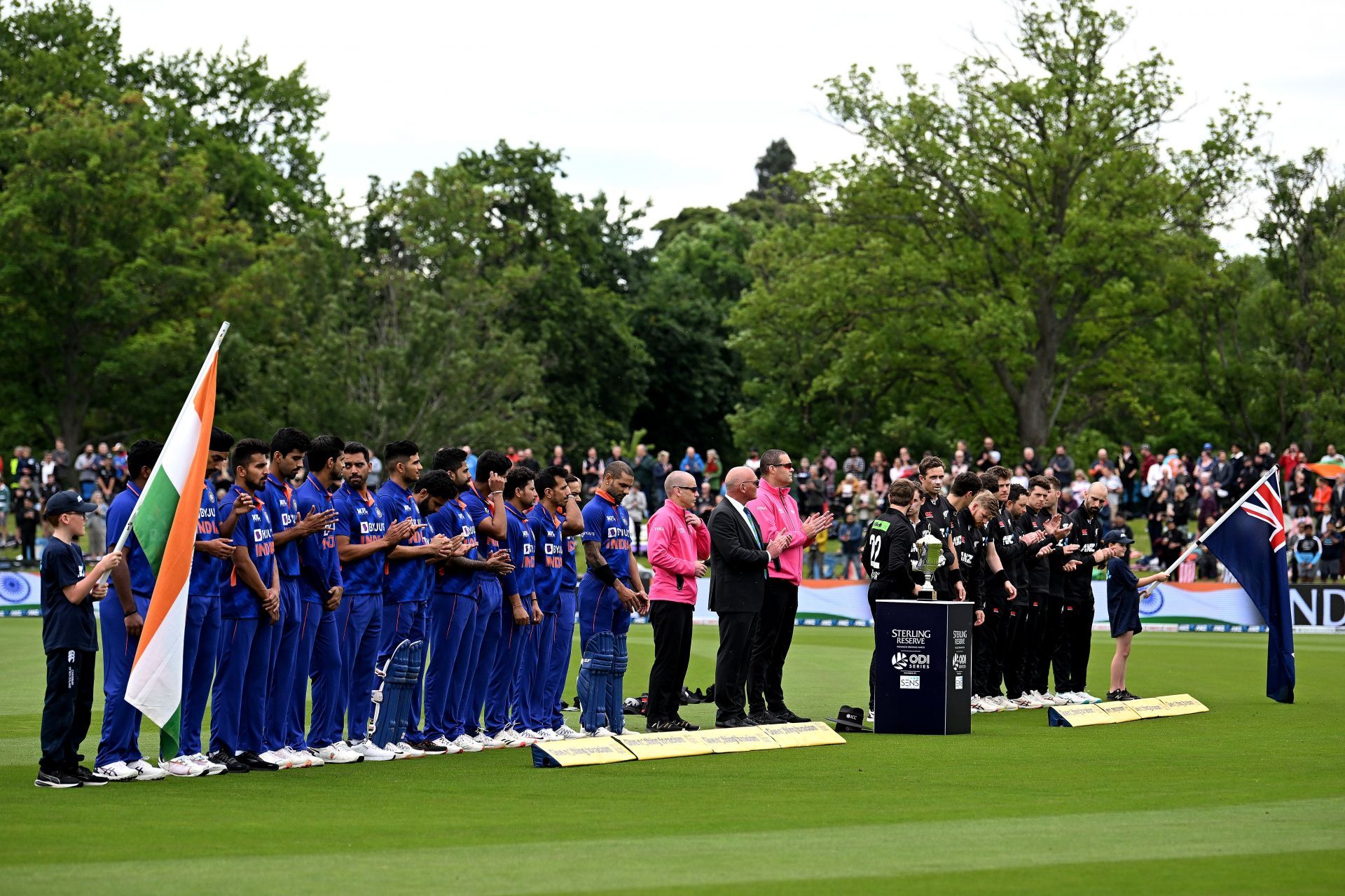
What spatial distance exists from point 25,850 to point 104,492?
1193 inches

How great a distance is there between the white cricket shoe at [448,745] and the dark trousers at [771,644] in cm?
293

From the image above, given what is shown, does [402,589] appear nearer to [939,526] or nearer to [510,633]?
[510,633]

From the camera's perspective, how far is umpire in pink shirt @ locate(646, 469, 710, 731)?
13.5 m

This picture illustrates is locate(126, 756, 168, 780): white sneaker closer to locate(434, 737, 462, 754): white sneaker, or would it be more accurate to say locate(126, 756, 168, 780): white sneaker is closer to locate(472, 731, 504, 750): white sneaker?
locate(434, 737, 462, 754): white sneaker

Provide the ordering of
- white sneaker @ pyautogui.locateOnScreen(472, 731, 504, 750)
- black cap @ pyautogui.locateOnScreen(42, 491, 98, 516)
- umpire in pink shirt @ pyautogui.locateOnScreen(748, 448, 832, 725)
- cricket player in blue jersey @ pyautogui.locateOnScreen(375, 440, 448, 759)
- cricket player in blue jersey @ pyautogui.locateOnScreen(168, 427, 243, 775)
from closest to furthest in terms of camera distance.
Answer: black cap @ pyautogui.locateOnScreen(42, 491, 98, 516) → cricket player in blue jersey @ pyautogui.locateOnScreen(168, 427, 243, 775) → cricket player in blue jersey @ pyautogui.locateOnScreen(375, 440, 448, 759) → white sneaker @ pyautogui.locateOnScreen(472, 731, 504, 750) → umpire in pink shirt @ pyautogui.locateOnScreen(748, 448, 832, 725)

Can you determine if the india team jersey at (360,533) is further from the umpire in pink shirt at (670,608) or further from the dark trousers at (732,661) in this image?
the dark trousers at (732,661)

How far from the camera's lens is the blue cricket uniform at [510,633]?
13.4 meters

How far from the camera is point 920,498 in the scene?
1548 cm

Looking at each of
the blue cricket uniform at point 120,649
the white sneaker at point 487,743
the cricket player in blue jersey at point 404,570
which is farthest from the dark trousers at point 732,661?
the blue cricket uniform at point 120,649

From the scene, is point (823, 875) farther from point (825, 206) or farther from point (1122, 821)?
point (825, 206)

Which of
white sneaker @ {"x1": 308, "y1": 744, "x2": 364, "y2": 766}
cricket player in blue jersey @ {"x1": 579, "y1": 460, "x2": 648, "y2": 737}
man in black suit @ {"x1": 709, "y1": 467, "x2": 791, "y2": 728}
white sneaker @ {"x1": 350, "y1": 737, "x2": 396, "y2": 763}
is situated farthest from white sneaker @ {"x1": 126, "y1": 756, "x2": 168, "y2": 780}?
man in black suit @ {"x1": 709, "y1": 467, "x2": 791, "y2": 728}

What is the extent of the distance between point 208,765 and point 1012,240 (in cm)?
3932

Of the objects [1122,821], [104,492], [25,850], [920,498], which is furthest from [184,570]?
[104,492]

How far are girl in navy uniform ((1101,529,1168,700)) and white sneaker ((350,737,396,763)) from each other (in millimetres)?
7775
